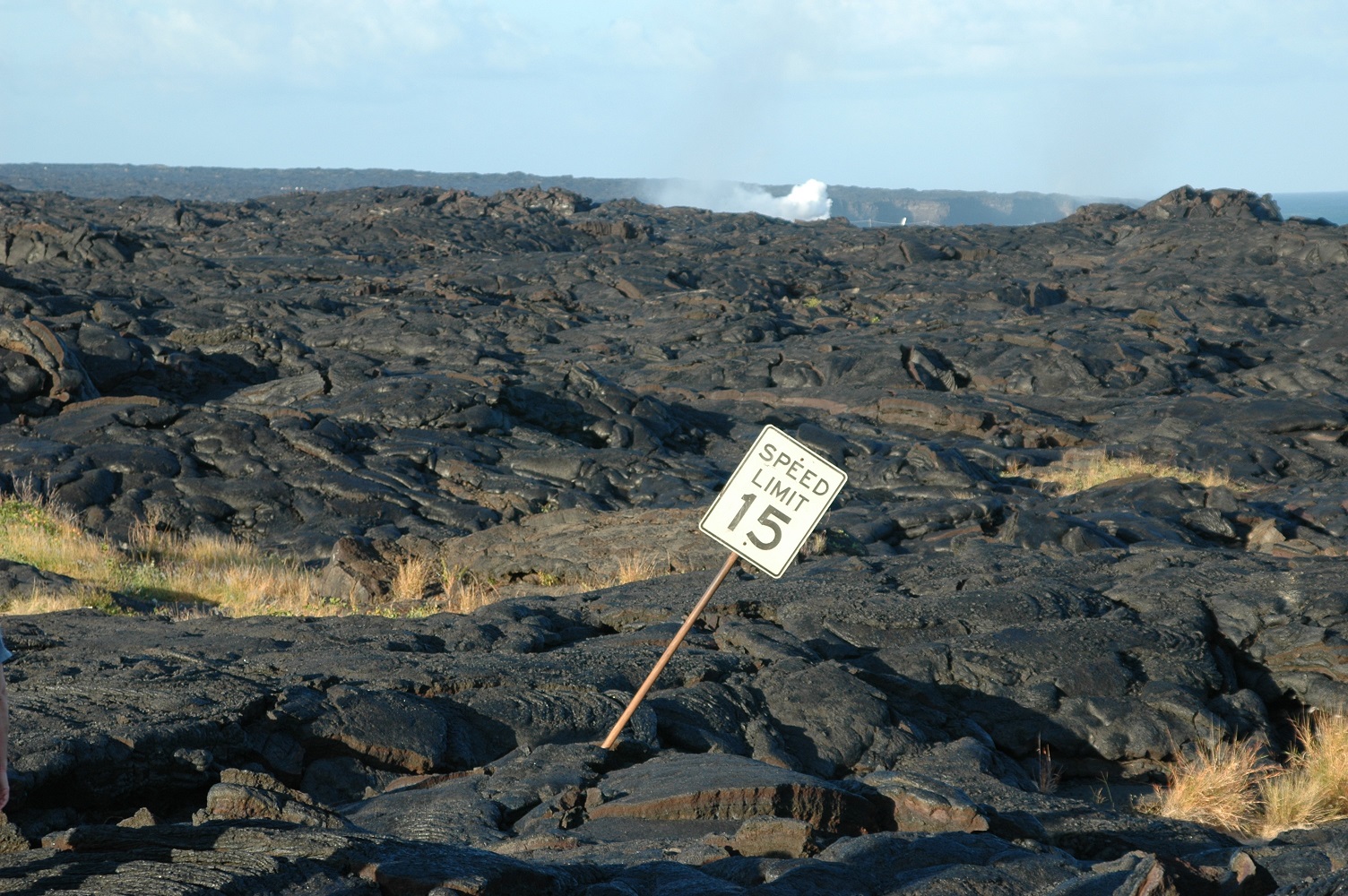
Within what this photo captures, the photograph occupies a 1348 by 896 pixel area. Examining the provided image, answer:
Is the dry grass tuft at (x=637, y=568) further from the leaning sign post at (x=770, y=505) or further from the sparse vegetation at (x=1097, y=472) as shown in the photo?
the sparse vegetation at (x=1097, y=472)

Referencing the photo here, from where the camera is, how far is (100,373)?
25453 mm

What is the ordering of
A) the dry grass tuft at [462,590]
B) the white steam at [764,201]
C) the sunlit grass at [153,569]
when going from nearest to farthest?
the sunlit grass at [153,569] → the dry grass tuft at [462,590] → the white steam at [764,201]

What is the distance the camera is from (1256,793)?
791cm

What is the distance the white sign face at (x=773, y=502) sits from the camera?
23.1 ft

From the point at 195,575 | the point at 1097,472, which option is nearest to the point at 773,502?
the point at 195,575

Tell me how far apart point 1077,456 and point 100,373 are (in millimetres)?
20183

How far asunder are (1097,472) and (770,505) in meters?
16.7

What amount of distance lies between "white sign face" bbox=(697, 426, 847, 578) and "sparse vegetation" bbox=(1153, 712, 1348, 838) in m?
3.11

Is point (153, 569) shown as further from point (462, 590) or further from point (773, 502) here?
point (773, 502)

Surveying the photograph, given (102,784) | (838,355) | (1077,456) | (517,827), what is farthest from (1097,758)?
(838,355)

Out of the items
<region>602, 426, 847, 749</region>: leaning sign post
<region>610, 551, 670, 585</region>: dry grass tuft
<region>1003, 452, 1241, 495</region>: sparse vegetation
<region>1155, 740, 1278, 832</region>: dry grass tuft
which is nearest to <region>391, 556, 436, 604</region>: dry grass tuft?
<region>610, 551, 670, 585</region>: dry grass tuft

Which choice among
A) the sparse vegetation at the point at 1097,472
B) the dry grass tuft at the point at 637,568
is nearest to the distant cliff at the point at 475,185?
the sparse vegetation at the point at 1097,472

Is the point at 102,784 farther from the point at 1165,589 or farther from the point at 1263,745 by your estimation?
the point at 1165,589

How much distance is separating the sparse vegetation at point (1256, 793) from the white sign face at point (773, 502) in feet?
10.2
